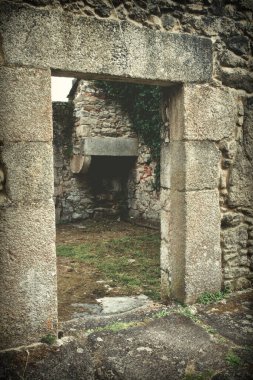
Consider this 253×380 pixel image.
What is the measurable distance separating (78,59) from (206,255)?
202cm

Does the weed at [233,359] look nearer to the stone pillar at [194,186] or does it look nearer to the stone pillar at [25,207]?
the stone pillar at [194,186]

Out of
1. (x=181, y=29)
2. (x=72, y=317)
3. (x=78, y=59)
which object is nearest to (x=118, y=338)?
(x=72, y=317)

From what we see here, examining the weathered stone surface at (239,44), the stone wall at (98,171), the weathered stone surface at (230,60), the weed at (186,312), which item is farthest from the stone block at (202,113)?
the stone wall at (98,171)

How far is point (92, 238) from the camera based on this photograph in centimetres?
702

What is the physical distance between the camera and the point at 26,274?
254 cm

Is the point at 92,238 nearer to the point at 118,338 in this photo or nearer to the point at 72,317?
the point at 72,317

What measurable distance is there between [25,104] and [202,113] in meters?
1.53

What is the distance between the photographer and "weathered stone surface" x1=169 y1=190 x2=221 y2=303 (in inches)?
124

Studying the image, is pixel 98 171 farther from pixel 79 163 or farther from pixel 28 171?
pixel 28 171

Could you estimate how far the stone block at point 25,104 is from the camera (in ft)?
7.95

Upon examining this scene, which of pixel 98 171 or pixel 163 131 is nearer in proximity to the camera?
pixel 163 131

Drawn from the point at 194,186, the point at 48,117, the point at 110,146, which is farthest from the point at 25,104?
the point at 110,146

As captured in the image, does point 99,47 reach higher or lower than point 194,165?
higher

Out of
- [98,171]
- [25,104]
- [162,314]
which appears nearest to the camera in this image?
[25,104]
